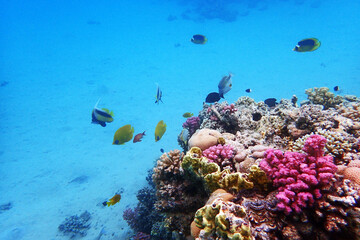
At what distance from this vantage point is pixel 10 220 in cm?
1184

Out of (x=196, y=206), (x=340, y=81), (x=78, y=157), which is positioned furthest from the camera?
(x=340, y=81)

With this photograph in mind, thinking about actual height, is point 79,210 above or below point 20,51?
below

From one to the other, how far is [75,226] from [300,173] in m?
11.8

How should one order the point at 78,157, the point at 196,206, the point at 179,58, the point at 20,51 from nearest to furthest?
the point at 196,206 → the point at 78,157 → the point at 179,58 → the point at 20,51

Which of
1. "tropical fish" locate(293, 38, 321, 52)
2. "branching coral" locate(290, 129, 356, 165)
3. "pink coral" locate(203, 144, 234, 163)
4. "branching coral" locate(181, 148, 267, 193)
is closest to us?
"branching coral" locate(181, 148, 267, 193)

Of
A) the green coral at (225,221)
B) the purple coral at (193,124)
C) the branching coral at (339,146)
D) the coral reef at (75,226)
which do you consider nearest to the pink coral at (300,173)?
the green coral at (225,221)

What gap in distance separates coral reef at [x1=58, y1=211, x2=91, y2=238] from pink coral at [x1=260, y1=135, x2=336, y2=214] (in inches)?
431

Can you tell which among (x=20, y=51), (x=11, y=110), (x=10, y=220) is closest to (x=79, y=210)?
(x=10, y=220)

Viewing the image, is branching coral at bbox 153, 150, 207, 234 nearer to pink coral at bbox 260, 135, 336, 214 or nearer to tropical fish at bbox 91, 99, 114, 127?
pink coral at bbox 260, 135, 336, 214

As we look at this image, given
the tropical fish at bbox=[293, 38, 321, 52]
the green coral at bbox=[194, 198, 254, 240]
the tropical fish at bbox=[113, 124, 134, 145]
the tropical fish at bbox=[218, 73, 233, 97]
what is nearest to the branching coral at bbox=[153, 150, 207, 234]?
the green coral at bbox=[194, 198, 254, 240]

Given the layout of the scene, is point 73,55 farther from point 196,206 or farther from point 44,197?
point 196,206

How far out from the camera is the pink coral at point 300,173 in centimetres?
178

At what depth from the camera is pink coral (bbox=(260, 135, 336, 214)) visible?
178 centimetres

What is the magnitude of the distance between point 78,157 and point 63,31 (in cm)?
9350
